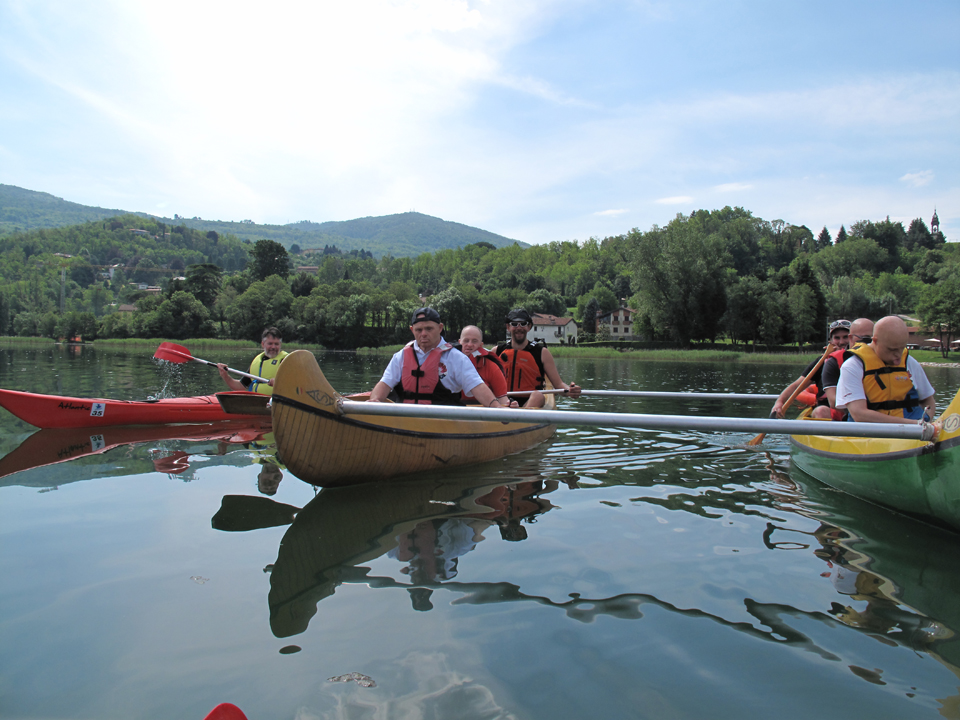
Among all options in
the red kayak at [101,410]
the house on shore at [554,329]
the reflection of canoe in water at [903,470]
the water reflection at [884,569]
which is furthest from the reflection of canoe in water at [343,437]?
the house on shore at [554,329]

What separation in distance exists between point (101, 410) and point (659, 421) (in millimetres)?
7744

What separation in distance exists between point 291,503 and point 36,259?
14302cm

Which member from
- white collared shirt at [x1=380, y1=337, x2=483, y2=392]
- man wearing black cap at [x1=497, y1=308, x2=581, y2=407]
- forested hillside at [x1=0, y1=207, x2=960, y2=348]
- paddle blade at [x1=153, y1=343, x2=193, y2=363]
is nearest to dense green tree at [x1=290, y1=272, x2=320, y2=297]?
forested hillside at [x1=0, y1=207, x2=960, y2=348]

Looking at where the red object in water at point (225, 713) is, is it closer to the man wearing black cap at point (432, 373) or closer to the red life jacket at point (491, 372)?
the man wearing black cap at point (432, 373)

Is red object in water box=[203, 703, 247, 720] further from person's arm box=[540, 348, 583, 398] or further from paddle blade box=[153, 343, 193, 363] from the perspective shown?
paddle blade box=[153, 343, 193, 363]

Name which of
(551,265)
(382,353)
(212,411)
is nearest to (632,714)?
(212,411)

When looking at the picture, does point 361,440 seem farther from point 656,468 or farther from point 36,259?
point 36,259

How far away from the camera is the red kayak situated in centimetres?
788

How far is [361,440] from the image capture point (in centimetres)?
488

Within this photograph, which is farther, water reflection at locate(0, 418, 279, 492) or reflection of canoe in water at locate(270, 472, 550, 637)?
water reflection at locate(0, 418, 279, 492)

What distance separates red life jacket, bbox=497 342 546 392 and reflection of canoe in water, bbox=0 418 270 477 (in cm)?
363

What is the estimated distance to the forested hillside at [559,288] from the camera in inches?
1925

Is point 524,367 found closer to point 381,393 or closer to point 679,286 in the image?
point 381,393

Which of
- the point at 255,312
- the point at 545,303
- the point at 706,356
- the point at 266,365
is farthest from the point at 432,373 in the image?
the point at 545,303
